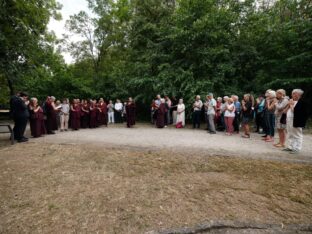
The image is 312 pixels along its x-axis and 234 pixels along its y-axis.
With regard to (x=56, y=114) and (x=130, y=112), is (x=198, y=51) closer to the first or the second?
(x=130, y=112)

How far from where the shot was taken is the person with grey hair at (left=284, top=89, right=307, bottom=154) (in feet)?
22.2

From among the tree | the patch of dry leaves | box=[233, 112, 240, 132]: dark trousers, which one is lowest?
the patch of dry leaves

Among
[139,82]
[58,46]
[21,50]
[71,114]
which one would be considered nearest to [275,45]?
[139,82]

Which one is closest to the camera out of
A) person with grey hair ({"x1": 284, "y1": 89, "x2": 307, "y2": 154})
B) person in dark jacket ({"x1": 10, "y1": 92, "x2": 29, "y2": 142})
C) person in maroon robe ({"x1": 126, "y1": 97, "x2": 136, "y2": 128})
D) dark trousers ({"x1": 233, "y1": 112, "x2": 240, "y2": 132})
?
person with grey hair ({"x1": 284, "y1": 89, "x2": 307, "y2": 154})

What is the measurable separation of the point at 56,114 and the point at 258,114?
10418 millimetres

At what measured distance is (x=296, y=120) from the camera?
680cm

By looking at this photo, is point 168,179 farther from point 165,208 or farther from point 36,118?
point 36,118

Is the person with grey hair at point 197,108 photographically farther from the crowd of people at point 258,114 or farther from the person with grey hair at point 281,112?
the person with grey hair at point 281,112

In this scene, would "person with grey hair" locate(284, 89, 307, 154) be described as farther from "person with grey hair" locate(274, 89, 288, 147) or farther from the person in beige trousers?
the person in beige trousers

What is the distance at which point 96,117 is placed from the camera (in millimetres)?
14555

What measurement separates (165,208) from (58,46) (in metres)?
28.9

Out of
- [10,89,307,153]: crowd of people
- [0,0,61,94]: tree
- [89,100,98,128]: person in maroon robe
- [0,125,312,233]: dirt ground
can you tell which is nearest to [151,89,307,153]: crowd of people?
[10,89,307,153]: crowd of people

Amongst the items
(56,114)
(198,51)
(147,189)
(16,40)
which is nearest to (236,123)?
(198,51)

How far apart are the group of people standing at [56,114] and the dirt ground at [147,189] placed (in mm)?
2439
